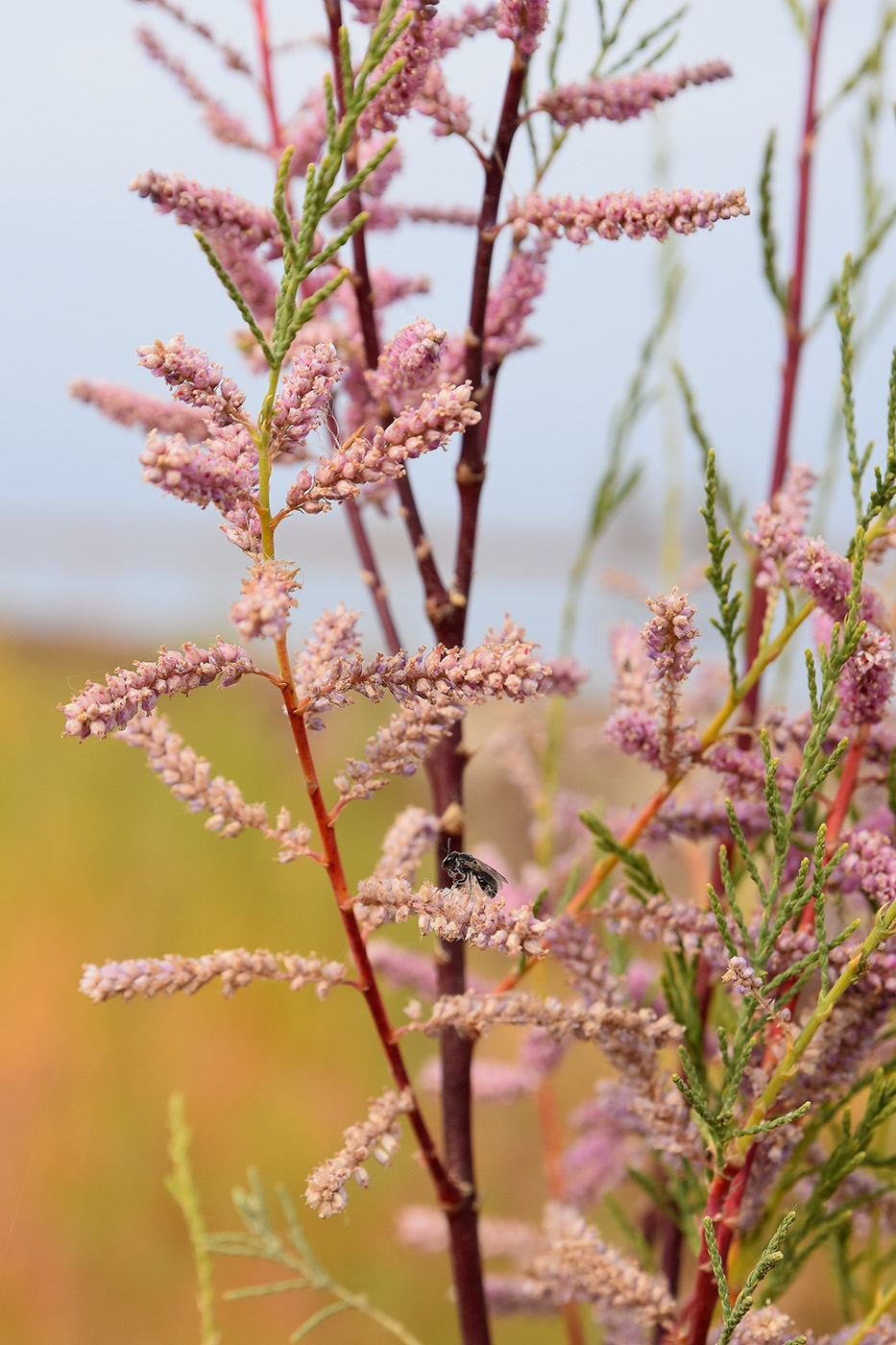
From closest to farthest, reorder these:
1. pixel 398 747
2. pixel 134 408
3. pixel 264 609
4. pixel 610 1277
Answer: pixel 264 609 → pixel 398 747 → pixel 610 1277 → pixel 134 408

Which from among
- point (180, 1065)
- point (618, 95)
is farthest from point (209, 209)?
point (180, 1065)

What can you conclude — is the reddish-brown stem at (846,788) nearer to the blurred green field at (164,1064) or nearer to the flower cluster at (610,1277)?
the flower cluster at (610,1277)

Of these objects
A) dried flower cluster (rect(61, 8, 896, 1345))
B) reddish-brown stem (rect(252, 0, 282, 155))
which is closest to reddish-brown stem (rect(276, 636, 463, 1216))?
dried flower cluster (rect(61, 8, 896, 1345))

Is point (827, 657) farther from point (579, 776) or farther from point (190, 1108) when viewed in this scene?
point (579, 776)

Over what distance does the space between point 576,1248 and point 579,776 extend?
7.68 feet

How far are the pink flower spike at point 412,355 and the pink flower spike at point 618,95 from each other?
8.1 inches

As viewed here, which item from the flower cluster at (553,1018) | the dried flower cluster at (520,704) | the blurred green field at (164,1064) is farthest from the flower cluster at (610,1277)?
the blurred green field at (164,1064)

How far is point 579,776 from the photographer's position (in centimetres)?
282

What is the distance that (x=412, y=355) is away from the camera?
37cm

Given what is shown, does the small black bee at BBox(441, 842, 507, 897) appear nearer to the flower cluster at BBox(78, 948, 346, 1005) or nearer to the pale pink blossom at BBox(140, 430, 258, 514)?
the flower cluster at BBox(78, 948, 346, 1005)

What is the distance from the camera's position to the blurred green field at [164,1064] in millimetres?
1792

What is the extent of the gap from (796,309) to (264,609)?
1.91 feet

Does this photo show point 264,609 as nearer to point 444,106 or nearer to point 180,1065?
point 444,106

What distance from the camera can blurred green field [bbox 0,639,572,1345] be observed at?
70.6 inches
